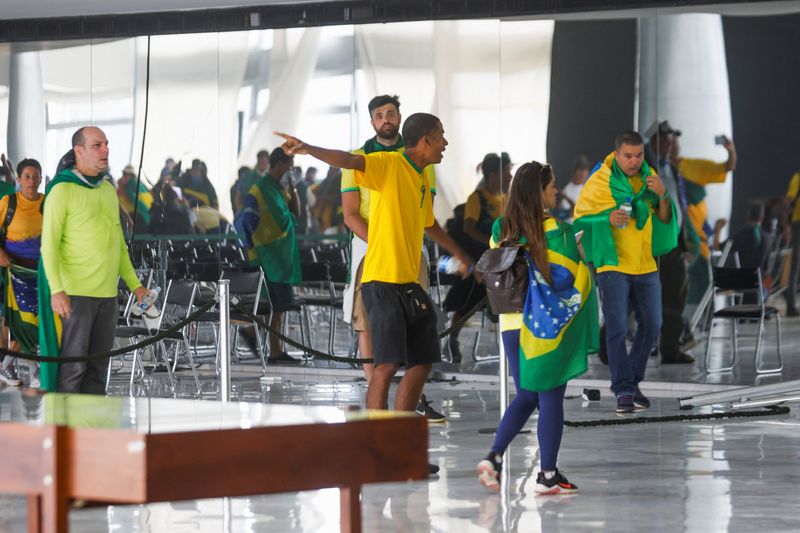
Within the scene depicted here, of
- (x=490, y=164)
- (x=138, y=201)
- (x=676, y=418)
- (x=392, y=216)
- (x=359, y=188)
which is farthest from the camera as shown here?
(x=138, y=201)

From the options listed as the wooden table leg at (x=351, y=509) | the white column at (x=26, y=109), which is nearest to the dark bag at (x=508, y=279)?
the wooden table leg at (x=351, y=509)

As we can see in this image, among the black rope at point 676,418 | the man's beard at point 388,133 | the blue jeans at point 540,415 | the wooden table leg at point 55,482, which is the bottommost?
the black rope at point 676,418

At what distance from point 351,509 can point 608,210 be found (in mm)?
5342

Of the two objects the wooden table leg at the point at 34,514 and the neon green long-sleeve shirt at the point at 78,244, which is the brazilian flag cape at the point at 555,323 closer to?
the neon green long-sleeve shirt at the point at 78,244

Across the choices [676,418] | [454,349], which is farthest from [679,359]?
[676,418]

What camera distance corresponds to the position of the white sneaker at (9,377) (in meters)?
9.94

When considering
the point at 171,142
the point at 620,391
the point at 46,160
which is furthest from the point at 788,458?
the point at 46,160

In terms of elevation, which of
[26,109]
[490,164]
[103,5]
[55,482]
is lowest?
[55,482]

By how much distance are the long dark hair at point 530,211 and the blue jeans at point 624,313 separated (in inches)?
109

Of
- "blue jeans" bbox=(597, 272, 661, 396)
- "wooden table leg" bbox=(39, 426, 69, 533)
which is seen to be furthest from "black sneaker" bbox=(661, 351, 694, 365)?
"wooden table leg" bbox=(39, 426, 69, 533)

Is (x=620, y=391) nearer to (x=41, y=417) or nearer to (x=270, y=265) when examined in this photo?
(x=270, y=265)

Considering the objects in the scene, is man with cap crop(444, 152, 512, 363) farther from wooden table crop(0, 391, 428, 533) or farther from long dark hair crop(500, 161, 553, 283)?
wooden table crop(0, 391, 428, 533)

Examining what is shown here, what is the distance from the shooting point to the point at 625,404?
8344 mm

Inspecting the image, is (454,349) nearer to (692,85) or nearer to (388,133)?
(692,85)
